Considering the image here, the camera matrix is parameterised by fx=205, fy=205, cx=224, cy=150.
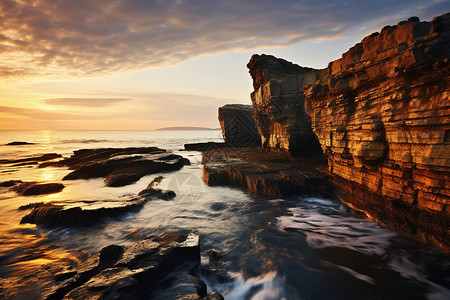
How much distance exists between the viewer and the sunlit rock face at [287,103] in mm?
15086

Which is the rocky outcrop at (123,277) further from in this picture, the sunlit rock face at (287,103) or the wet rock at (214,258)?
the sunlit rock face at (287,103)

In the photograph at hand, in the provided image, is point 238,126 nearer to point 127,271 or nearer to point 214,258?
point 214,258

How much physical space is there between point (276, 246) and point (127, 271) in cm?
401

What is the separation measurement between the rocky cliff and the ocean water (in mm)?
912

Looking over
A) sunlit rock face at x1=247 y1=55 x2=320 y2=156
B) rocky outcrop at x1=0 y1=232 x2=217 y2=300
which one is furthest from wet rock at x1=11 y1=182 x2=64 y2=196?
sunlit rock face at x1=247 y1=55 x2=320 y2=156

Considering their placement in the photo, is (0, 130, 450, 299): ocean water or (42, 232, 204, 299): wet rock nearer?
(42, 232, 204, 299): wet rock

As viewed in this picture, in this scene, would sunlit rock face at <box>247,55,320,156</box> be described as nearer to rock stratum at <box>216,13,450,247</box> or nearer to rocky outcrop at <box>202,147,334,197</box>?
rocky outcrop at <box>202,147,334,197</box>

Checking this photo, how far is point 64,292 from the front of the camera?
136 inches

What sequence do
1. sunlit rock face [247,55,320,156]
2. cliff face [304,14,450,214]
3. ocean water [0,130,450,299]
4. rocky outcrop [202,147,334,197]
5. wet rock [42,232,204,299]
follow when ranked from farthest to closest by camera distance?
1. sunlit rock face [247,55,320,156]
2. rocky outcrop [202,147,334,197]
3. cliff face [304,14,450,214]
4. ocean water [0,130,450,299]
5. wet rock [42,232,204,299]

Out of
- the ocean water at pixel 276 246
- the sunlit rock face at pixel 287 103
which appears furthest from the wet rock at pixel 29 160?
the sunlit rock face at pixel 287 103

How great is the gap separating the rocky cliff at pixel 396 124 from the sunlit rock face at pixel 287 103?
5.25m

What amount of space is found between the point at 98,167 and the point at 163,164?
4653mm

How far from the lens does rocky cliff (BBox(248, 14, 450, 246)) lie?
4.56 meters

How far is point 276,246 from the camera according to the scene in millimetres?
5984
